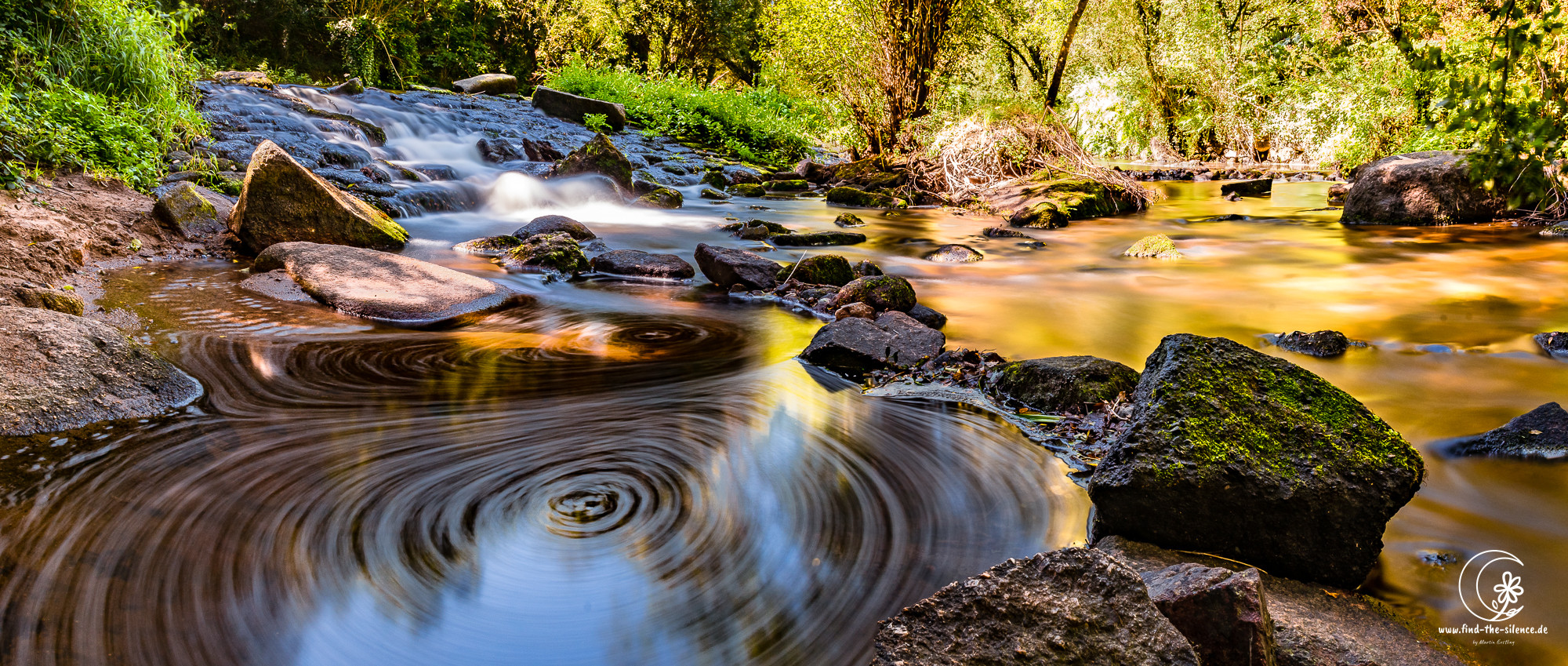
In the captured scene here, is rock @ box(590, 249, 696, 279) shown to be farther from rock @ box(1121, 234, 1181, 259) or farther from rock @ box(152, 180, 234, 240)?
rock @ box(1121, 234, 1181, 259)

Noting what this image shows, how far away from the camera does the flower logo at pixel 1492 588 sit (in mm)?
2131

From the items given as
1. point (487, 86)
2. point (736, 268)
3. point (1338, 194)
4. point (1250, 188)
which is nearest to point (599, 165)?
point (736, 268)

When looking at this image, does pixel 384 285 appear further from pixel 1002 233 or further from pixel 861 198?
pixel 861 198

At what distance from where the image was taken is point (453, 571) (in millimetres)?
2400

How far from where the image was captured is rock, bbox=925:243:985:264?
8250mm

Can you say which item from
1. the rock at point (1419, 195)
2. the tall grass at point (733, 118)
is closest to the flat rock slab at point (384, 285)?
the rock at point (1419, 195)

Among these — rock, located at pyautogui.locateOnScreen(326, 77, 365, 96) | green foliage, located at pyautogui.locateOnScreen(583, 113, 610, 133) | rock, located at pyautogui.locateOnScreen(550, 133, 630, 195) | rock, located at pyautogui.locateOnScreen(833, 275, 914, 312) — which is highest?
rock, located at pyautogui.locateOnScreen(326, 77, 365, 96)

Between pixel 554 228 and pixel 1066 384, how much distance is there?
5940 millimetres

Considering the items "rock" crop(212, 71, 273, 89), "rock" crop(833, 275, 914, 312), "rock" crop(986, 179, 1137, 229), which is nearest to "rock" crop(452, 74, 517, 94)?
"rock" crop(212, 71, 273, 89)

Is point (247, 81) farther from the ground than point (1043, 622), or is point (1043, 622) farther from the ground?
point (247, 81)

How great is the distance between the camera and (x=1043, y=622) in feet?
5.47

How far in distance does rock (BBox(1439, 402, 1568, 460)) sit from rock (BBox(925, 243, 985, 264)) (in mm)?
5240

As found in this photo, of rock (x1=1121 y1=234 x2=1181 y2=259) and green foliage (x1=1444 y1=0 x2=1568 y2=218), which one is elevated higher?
green foliage (x1=1444 y1=0 x2=1568 y2=218)

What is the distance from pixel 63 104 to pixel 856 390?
24.4 ft
